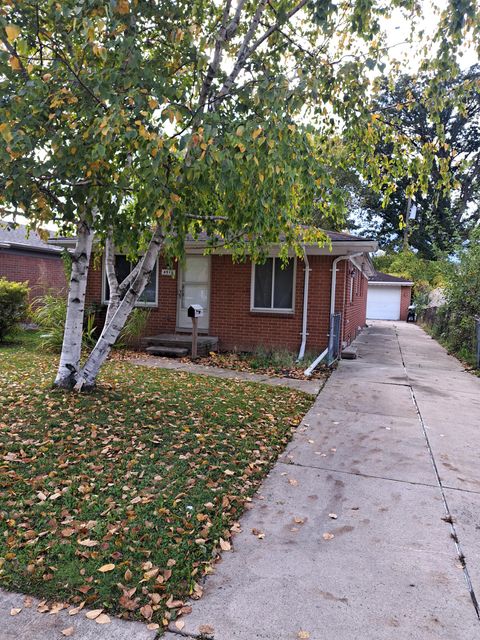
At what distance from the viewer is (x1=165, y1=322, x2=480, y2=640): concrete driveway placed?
233cm

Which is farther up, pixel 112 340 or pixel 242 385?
pixel 112 340

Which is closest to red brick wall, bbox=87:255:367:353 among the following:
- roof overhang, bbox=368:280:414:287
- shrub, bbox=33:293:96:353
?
shrub, bbox=33:293:96:353

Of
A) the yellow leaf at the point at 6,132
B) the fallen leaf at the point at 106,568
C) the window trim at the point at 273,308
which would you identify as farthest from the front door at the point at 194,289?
the fallen leaf at the point at 106,568

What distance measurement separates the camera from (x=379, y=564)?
2.84m

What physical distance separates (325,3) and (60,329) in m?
8.43

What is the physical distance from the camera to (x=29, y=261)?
19.5 meters

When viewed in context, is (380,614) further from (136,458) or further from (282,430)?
(282,430)

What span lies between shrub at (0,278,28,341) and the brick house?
195 centimetres

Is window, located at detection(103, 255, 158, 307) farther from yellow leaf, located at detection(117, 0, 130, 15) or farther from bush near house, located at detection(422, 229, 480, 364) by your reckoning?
yellow leaf, located at detection(117, 0, 130, 15)

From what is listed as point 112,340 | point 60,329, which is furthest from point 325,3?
point 60,329

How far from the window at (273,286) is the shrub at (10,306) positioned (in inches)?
242

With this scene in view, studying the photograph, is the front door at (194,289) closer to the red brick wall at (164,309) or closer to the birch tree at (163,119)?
the red brick wall at (164,309)

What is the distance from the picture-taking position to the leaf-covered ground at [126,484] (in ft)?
8.47

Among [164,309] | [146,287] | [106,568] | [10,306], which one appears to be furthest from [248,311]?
[106,568]
